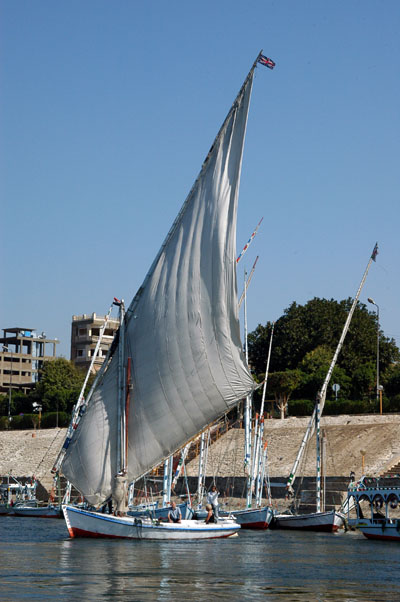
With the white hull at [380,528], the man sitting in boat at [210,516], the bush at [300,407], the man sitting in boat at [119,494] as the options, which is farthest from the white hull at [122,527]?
the bush at [300,407]

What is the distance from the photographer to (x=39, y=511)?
176 ft

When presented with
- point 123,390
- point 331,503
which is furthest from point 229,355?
point 331,503

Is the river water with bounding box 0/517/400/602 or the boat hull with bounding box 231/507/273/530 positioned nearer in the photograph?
the river water with bounding box 0/517/400/602

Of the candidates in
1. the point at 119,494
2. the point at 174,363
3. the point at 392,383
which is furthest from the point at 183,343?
the point at 392,383

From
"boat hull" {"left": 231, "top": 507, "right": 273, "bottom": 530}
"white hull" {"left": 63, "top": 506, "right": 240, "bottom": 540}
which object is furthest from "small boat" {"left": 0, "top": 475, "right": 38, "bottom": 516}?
"white hull" {"left": 63, "top": 506, "right": 240, "bottom": 540}

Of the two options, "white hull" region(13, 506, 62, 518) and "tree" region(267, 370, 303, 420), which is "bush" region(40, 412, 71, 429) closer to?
"tree" region(267, 370, 303, 420)

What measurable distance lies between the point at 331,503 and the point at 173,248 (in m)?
21.0

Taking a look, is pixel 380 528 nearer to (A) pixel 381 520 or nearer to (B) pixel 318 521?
(A) pixel 381 520

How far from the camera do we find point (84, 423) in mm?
32531

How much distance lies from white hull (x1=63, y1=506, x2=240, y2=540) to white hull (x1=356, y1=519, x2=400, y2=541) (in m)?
8.66

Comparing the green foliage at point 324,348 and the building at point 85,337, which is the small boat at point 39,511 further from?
the building at point 85,337

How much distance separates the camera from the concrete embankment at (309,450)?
55469 millimetres

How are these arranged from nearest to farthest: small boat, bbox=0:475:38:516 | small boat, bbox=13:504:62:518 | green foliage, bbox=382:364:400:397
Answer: small boat, bbox=13:504:62:518 < small boat, bbox=0:475:38:516 < green foliage, bbox=382:364:400:397

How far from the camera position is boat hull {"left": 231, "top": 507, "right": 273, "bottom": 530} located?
1636 inches
